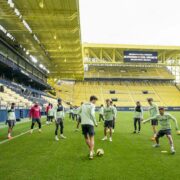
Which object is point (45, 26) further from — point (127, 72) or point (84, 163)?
point (127, 72)

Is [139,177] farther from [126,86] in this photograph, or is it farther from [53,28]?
[126,86]

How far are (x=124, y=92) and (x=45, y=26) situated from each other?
57250mm

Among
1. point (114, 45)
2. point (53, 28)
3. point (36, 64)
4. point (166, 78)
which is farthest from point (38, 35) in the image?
point (166, 78)

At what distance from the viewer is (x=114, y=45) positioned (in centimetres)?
7738

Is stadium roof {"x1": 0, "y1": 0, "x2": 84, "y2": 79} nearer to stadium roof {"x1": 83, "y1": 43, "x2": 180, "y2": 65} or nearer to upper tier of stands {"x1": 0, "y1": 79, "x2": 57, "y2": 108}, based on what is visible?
upper tier of stands {"x1": 0, "y1": 79, "x2": 57, "y2": 108}

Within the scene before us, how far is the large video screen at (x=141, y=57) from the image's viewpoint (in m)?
78.1

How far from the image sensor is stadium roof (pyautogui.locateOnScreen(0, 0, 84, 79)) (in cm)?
2768

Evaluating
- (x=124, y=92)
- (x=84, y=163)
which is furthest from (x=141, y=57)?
(x=84, y=163)

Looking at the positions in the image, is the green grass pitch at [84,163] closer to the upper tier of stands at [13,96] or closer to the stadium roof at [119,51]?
the upper tier of stands at [13,96]

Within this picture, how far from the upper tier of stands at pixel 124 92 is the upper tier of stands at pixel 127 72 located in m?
2.09

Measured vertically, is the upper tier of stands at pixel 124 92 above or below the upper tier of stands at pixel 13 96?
above

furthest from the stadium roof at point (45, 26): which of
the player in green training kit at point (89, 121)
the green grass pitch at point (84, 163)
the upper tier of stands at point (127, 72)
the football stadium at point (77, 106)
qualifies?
the upper tier of stands at point (127, 72)

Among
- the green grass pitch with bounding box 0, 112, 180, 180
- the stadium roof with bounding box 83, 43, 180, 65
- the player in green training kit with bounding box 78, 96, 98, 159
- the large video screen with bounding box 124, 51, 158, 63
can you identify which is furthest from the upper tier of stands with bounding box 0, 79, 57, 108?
the large video screen with bounding box 124, 51, 158, 63

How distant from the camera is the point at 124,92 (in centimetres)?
8912
